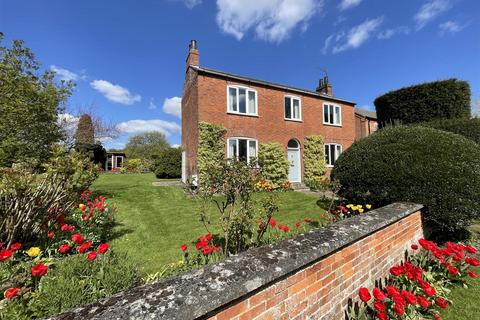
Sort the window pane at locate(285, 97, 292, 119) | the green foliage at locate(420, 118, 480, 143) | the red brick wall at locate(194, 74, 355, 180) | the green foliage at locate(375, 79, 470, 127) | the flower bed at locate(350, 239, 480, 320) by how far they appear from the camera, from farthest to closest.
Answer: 1. the window pane at locate(285, 97, 292, 119)
2. the red brick wall at locate(194, 74, 355, 180)
3. the green foliage at locate(375, 79, 470, 127)
4. the green foliage at locate(420, 118, 480, 143)
5. the flower bed at locate(350, 239, 480, 320)

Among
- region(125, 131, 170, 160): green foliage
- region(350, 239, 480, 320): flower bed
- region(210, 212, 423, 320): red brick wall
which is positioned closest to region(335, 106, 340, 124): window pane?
region(350, 239, 480, 320): flower bed

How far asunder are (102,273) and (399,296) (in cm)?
327

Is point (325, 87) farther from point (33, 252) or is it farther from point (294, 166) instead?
point (33, 252)

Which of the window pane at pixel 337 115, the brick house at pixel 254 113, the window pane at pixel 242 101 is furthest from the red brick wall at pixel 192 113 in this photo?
the window pane at pixel 337 115

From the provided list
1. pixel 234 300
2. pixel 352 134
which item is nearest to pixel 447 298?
pixel 234 300

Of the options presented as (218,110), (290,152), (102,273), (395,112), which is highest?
(218,110)

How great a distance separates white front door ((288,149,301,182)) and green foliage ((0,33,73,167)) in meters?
12.4

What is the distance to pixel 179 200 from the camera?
10.8 metres

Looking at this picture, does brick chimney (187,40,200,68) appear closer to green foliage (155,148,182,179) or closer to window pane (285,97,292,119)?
window pane (285,97,292,119)

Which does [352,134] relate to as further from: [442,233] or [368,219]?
[368,219]

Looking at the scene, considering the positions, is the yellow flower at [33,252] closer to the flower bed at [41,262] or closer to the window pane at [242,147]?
the flower bed at [41,262]

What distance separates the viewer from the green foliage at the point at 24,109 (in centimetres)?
746

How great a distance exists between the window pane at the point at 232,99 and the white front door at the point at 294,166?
15.9ft

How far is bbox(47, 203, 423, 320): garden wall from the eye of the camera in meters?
1.51
